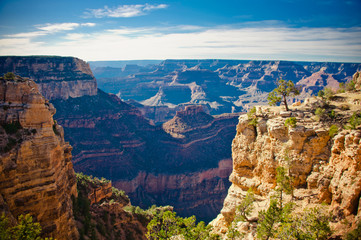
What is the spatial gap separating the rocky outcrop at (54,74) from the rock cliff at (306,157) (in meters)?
86.0

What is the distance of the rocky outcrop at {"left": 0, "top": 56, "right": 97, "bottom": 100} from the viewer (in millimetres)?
89875

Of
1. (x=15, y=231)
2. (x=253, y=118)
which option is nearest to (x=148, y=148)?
(x=253, y=118)

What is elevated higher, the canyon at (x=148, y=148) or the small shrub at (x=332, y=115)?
the small shrub at (x=332, y=115)

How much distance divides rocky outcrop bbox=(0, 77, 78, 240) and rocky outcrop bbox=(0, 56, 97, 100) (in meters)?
79.5

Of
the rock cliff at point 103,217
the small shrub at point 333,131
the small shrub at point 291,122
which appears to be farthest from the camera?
the rock cliff at point 103,217

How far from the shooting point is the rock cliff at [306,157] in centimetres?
1731

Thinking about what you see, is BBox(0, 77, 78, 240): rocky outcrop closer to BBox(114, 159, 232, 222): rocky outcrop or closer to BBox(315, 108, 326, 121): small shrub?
BBox(315, 108, 326, 121): small shrub

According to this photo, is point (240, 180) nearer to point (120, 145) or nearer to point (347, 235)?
point (347, 235)

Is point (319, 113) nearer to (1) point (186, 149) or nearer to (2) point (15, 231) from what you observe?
(2) point (15, 231)

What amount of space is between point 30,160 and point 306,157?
73.8 feet

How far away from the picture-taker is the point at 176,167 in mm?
87875

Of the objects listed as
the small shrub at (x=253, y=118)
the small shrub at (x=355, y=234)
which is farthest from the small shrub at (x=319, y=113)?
the small shrub at (x=355, y=234)

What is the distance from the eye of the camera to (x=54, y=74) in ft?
317

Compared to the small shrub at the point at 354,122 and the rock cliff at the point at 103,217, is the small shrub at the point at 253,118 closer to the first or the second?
the small shrub at the point at 354,122
